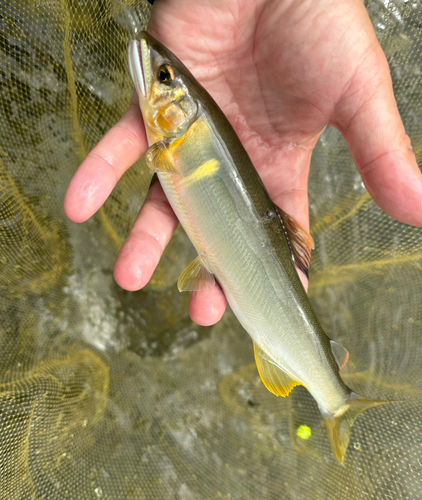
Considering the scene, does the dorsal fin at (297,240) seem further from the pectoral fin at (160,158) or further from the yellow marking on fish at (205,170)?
the pectoral fin at (160,158)

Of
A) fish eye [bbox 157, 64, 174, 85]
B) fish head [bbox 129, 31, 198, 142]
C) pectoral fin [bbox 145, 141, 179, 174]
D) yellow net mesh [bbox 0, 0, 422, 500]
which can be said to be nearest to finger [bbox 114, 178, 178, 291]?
pectoral fin [bbox 145, 141, 179, 174]

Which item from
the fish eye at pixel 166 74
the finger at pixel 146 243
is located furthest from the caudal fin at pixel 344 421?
the fish eye at pixel 166 74

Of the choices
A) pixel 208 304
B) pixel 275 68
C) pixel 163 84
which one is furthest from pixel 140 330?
pixel 275 68

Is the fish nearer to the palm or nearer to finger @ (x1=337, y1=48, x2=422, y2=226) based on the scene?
finger @ (x1=337, y1=48, x2=422, y2=226)

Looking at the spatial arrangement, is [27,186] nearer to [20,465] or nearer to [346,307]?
[20,465]

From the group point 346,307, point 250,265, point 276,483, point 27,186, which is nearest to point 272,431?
point 276,483

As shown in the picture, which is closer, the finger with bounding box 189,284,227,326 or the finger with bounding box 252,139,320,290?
the finger with bounding box 189,284,227,326
